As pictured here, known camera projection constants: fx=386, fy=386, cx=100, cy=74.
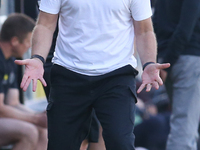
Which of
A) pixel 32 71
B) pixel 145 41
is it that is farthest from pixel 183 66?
pixel 32 71

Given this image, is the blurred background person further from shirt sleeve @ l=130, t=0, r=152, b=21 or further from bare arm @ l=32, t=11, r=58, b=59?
bare arm @ l=32, t=11, r=58, b=59

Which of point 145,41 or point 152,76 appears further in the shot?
point 145,41

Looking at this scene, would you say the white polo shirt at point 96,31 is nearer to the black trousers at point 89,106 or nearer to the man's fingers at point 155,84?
the black trousers at point 89,106

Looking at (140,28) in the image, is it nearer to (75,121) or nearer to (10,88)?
(75,121)

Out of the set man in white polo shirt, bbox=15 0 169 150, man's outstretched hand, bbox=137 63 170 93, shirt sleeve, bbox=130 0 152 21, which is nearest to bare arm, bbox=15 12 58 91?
man in white polo shirt, bbox=15 0 169 150

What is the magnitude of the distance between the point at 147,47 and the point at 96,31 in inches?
13.2

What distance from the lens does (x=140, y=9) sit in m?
2.31

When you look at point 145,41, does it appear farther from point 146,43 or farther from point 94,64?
point 94,64

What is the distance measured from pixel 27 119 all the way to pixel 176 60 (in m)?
1.51

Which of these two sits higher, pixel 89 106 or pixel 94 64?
pixel 94 64

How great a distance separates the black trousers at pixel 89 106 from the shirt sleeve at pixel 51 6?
35 centimetres

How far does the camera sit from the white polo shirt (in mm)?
2254

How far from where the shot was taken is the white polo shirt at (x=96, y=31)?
2254 mm

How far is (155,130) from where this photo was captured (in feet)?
14.7
